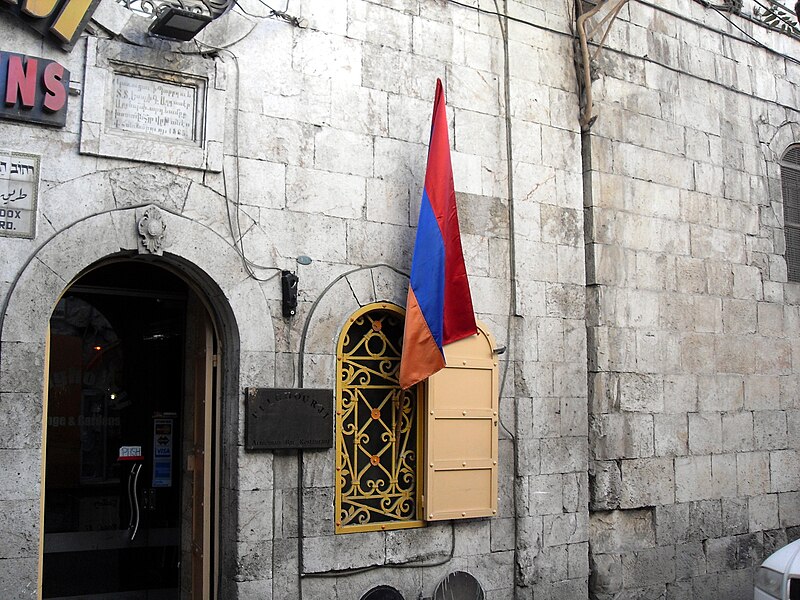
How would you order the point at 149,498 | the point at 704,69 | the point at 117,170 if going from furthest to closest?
the point at 704,69 < the point at 149,498 < the point at 117,170

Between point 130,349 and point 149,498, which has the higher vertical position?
point 130,349

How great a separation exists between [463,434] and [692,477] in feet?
9.35

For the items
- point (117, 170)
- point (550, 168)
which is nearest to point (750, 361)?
point (550, 168)

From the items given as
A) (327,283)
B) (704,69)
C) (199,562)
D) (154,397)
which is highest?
(704,69)

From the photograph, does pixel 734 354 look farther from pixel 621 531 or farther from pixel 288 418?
pixel 288 418

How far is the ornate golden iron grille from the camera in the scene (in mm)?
6906

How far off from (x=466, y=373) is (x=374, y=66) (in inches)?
100

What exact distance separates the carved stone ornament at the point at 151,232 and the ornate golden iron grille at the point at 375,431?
1518 millimetres

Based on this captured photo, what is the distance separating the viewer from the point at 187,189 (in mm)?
6402

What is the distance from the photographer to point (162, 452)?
820cm

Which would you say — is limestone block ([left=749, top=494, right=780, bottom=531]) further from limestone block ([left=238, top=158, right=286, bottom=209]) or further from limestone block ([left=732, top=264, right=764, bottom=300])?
limestone block ([left=238, top=158, right=286, bottom=209])

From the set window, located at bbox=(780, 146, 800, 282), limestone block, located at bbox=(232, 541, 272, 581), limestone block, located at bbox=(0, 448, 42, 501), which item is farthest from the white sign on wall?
window, located at bbox=(780, 146, 800, 282)

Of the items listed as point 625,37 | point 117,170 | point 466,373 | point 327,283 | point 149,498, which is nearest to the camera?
point 117,170

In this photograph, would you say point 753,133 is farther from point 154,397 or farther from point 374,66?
point 154,397
